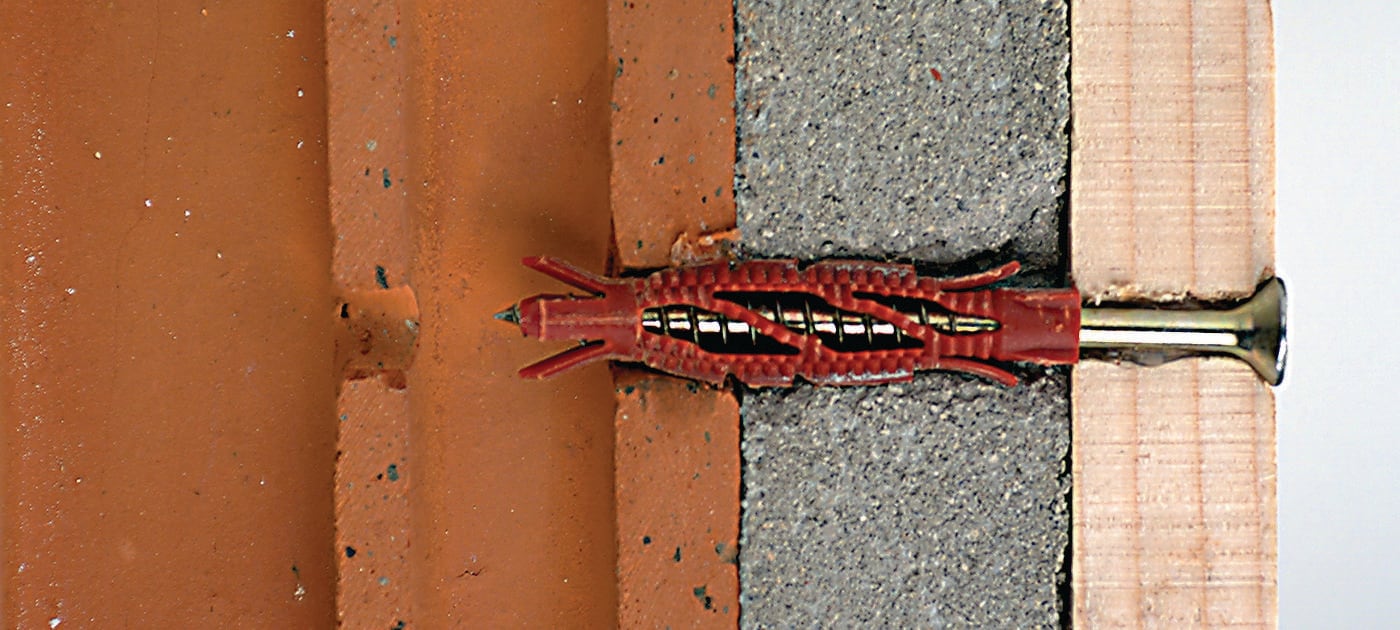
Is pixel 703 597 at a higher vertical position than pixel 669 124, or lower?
lower

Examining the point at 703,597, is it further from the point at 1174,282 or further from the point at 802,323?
the point at 1174,282

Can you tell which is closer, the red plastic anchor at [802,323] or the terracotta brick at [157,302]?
the red plastic anchor at [802,323]

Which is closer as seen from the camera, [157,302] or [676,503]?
[676,503]

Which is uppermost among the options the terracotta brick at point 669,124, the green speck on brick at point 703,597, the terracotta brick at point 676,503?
the terracotta brick at point 669,124

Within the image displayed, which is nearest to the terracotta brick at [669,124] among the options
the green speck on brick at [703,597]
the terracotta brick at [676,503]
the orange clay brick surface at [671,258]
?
the orange clay brick surface at [671,258]

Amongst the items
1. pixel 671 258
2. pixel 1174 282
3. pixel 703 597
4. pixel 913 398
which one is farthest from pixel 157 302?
pixel 1174 282

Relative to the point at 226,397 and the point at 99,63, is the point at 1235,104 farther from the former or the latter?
the point at 99,63

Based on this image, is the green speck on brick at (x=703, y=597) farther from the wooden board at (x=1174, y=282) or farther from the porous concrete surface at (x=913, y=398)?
the wooden board at (x=1174, y=282)
